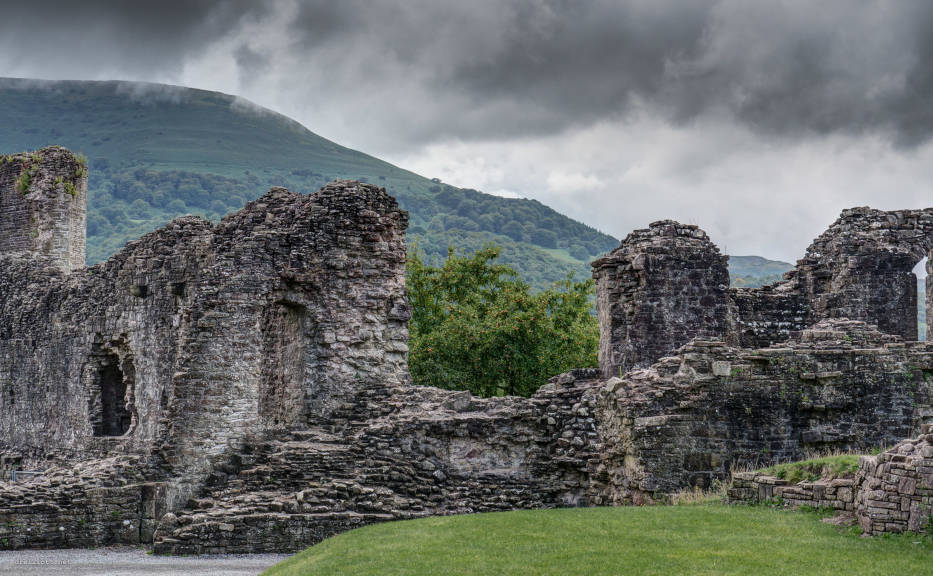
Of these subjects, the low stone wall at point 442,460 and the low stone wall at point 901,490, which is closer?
the low stone wall at point 901,490

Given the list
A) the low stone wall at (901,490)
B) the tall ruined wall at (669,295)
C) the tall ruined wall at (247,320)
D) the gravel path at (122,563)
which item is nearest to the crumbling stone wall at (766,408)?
the tall ruined wall at (669,295)

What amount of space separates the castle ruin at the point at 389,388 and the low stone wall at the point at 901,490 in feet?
17.6

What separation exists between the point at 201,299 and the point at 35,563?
5877 mm

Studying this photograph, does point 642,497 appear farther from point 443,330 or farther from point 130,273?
point 443,330

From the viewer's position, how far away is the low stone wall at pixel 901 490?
12.2 meters

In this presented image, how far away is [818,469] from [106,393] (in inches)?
755

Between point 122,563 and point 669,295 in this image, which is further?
point 669,295

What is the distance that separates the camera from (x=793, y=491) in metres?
15.0

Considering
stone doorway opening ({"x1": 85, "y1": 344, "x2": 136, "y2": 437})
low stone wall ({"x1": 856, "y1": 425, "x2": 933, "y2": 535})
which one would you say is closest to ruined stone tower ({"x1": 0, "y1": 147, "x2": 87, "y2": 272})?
stone doorway opening ({"x1": 85, "y1": 344, "x2": 136, "y2": 437})

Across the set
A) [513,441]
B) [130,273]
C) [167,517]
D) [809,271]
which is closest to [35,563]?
[167,517]

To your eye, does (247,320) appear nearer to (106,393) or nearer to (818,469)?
(106,393)

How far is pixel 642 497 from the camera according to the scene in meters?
18.3

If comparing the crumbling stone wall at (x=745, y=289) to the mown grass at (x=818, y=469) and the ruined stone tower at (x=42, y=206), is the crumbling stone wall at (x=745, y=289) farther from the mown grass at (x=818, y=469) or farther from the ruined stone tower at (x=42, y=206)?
the ruined stone tower at (x=42, y=206)

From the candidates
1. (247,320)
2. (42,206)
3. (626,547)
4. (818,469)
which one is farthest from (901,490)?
(42,206)
